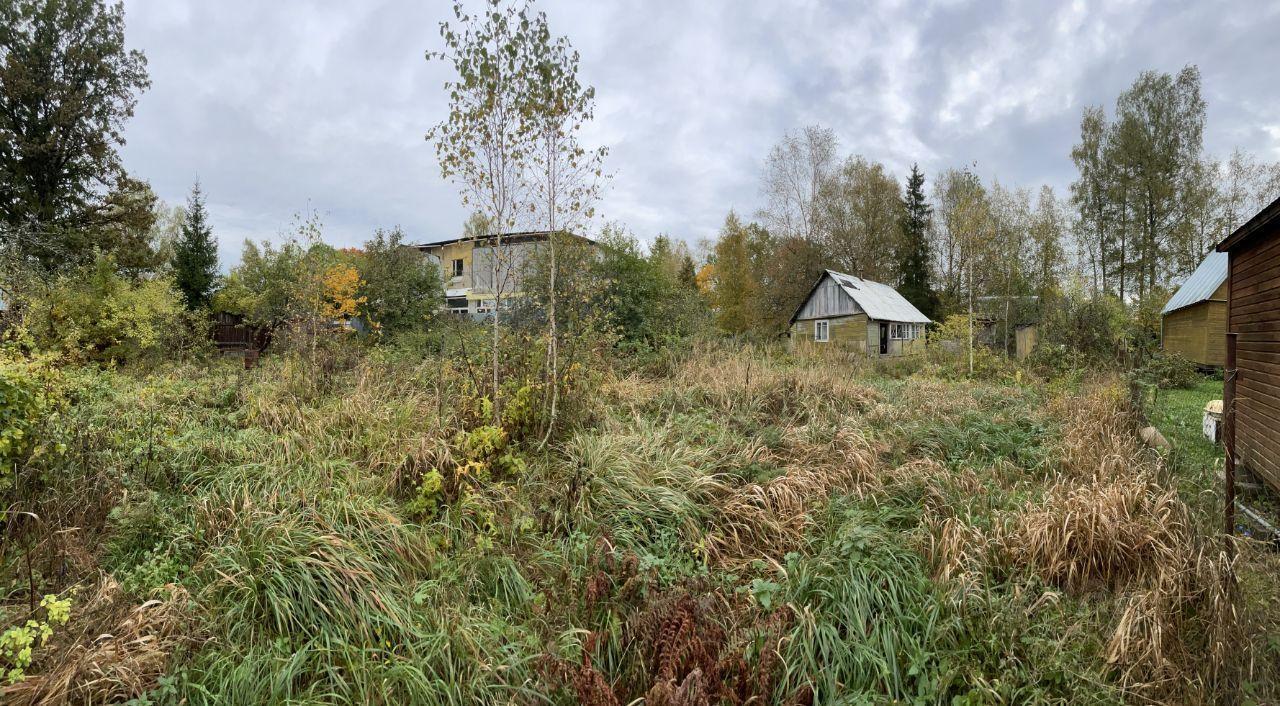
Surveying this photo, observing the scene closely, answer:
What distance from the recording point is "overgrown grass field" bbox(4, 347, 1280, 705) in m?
2.63

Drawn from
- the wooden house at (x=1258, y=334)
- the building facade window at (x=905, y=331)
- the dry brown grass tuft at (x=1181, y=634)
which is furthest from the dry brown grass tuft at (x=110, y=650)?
the building facade window at (x=905, y=331)

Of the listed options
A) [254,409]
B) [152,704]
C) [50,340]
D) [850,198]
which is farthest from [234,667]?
[850,198]

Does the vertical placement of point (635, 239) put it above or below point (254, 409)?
above

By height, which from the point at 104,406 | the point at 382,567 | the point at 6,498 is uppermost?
the point at 104,406

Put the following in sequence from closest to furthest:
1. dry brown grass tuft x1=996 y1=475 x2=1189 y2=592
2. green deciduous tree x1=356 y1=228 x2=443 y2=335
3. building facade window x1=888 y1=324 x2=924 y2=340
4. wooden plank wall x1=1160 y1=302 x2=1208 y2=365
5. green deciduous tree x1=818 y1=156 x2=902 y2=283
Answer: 1. dry brown grass tuft x1=996 y1=475 x2=1189 y2=592
2. wooden plank wall x1=1160 y1=302 x2=1208 y2=365
3. green deciduous tree x1=356 y1=228 x2=443 y2=335
4. building facade window x1=888 y1=324 x2=924 y2=340
5. green deciduous tree x1=818 y1=156 x2=902 y2=283

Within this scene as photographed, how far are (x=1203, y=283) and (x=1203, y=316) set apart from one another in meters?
1.01

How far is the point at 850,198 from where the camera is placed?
101 ft

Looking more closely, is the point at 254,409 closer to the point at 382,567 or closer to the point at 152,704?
the point at 382,567

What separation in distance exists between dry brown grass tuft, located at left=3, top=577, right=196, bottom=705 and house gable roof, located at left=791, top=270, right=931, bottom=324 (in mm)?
23708

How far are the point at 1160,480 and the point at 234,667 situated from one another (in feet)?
22.6

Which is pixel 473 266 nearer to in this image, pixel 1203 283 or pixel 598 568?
pixel 598 568

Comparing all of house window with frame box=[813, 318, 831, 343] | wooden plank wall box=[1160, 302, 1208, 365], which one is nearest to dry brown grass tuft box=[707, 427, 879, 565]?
wooden plank wall box=[1160, 302, 1208, 365]

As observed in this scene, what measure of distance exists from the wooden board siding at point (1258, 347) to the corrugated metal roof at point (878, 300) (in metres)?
16.1

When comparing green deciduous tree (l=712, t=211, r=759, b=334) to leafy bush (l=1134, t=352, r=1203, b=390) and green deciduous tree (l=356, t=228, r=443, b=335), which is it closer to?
green deciduous tree (l=356, t=228, r=443, b=335)
